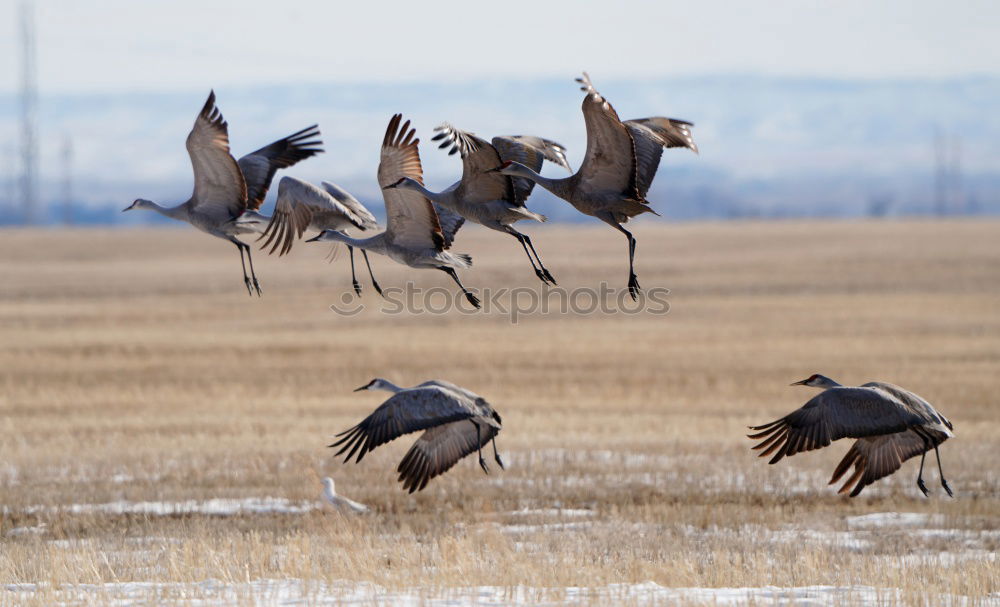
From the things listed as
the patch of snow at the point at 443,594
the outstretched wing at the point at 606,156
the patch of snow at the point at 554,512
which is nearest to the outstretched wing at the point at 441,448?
the patch of snow at the point at 443,594

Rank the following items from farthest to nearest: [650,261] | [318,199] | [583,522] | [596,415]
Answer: [650,261] < [596,415] < [583,522] < [318,199]

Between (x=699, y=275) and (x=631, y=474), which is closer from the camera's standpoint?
(x=631, y=474)

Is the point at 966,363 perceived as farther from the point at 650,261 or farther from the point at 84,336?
the point at 650,261

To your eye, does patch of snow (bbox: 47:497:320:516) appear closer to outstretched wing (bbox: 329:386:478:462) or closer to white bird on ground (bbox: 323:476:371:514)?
→ white bird on ground (bbox: 323:476:371:514)

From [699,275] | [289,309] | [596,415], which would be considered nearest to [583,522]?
[596,415]

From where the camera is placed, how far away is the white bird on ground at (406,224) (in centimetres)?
1041

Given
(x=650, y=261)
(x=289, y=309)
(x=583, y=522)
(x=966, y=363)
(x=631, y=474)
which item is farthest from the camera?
(x=650, y=261)

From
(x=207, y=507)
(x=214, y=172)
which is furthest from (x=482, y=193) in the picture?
(x=207, y=507)

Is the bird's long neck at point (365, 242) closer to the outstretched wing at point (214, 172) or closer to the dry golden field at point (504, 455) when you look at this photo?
the outstretched wing at point (214, 172)

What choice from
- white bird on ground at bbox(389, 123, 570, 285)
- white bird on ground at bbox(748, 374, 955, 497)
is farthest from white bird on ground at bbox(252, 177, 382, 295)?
white bird on ground at bbox(748, 374, 955, 497)

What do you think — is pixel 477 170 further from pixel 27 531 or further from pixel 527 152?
pixel 27 531

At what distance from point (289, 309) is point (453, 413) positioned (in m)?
32.8

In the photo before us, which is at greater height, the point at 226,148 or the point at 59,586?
the point at 226,148

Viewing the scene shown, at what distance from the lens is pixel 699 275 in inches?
2135
